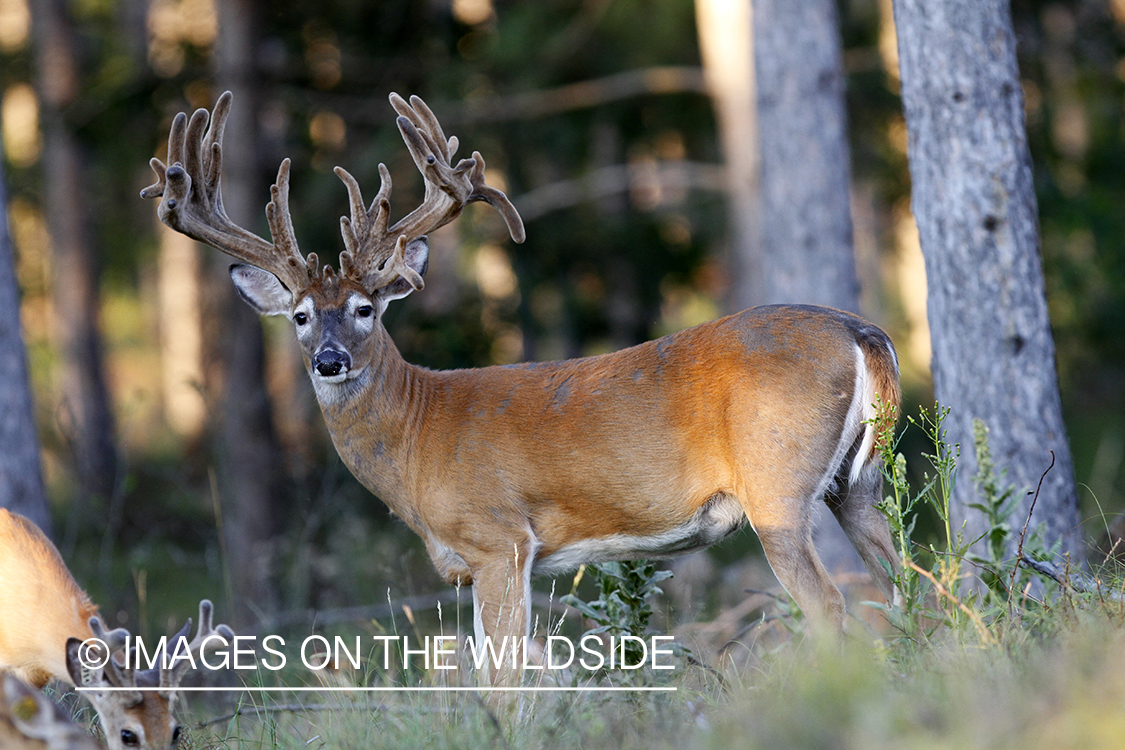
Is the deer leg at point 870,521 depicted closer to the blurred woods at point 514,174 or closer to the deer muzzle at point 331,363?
the deer muzzle at point 331,363

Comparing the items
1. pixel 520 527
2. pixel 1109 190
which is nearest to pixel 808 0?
pixel 520 527

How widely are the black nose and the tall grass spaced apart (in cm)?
133

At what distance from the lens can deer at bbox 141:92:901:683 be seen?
4387 millimetres

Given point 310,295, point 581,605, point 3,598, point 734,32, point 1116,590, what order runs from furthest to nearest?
point 734,32 < point 310,295 < point 581,605 < point 3,598 < point 1116,590

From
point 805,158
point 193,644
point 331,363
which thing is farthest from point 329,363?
point 805,158

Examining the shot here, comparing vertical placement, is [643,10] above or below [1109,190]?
above

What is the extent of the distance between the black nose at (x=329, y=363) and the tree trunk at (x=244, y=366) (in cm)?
557

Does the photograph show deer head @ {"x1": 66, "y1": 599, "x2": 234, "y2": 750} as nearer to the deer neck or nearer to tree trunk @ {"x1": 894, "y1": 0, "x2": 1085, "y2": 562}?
the deer neck

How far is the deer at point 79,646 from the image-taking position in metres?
3.74

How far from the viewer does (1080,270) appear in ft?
35.7

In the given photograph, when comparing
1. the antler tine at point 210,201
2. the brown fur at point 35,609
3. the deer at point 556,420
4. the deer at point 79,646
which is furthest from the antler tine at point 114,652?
the antler tine at point 210,201

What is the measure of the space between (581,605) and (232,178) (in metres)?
7.44

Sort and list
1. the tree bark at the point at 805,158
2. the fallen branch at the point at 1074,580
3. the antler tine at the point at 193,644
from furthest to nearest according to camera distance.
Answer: the tree bark at the point at 805,158, the antler tine at the point at 193,644, the fallen branch at the point at 1074,580

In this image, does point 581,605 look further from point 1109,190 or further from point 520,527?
point 1109,190
